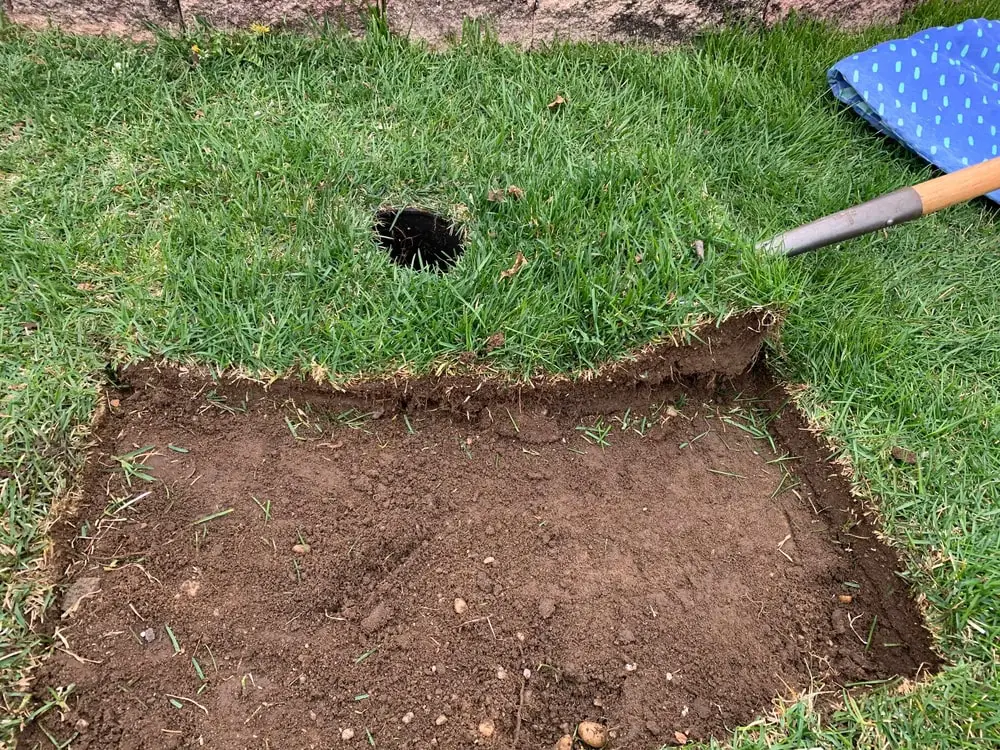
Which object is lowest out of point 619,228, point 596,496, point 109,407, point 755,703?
point 755,703

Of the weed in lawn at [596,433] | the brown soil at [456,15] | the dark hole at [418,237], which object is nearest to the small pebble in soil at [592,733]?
the weed in lawn at [596,433]

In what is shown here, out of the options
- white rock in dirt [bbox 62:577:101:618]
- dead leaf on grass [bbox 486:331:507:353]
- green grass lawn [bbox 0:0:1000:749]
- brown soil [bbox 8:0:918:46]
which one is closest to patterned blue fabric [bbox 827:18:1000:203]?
green grass lawn [bbox 0:0:1000:749]

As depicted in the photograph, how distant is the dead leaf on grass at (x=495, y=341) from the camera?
2.07 m

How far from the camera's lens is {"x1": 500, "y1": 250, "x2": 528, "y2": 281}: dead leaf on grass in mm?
2180

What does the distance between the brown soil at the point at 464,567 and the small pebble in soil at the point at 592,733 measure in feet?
0.09

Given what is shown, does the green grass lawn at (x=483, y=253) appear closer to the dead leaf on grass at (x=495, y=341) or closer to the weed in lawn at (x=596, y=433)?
the dead leaf on grass at (x=495, y=341)

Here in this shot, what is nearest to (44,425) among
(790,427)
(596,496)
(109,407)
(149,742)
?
(109,407)

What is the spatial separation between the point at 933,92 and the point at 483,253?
2328 millimetres

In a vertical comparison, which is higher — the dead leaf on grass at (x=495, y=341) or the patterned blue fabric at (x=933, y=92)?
the patterned blue fabric at (x=933, y=92)

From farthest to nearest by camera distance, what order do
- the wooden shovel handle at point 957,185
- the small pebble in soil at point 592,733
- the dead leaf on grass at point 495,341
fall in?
1. the wooden shovel handle at point 957,185
2. the dead leaf on grass at point 495,341
3. the small pebble in soil at point 592,733

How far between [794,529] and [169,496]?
177 cm

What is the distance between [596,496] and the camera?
2012 mm

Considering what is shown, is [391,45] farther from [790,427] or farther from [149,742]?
[149,742]

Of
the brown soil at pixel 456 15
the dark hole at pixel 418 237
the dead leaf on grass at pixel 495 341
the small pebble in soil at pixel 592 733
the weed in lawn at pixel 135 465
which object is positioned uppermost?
the brown soil at pixel 456 15
